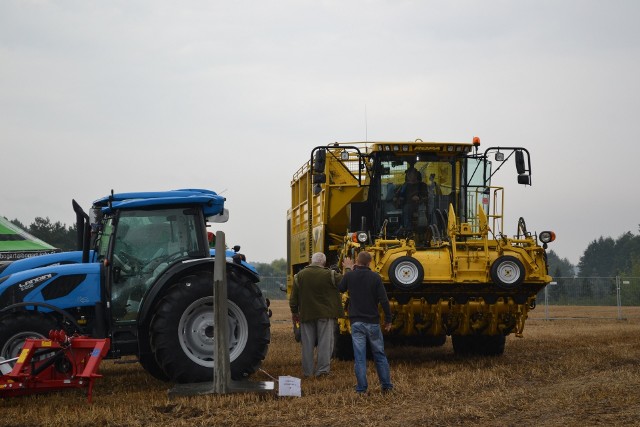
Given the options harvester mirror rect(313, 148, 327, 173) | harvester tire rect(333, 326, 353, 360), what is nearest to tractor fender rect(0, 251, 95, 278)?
harvester mirror rect(313, 148, 327, 173)

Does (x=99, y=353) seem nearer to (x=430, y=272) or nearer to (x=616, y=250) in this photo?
(x=430, y=272)

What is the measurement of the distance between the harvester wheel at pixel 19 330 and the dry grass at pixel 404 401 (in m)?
0.54

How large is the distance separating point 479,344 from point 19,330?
707 centimetres

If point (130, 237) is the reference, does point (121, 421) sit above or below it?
below

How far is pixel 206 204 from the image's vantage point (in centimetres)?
1070

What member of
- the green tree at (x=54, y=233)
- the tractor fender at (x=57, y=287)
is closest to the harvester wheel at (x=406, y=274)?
the tractor fender at (x=57, y=287)

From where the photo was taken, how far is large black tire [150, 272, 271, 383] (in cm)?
988

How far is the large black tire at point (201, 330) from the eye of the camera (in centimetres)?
988

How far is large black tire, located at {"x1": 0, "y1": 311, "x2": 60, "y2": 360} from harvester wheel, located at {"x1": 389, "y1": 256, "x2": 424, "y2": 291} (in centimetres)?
441

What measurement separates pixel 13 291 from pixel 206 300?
2097mm

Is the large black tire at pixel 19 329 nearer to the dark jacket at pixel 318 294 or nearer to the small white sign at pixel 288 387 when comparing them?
the small white sign at pixel 288 387

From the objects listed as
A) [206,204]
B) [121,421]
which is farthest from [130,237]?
[121,421]

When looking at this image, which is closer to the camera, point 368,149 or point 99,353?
point 99,353

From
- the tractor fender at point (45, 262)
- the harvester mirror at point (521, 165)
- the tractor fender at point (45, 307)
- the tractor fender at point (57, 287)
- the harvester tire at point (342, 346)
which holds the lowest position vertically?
the harvester tire at point (342, 346)
